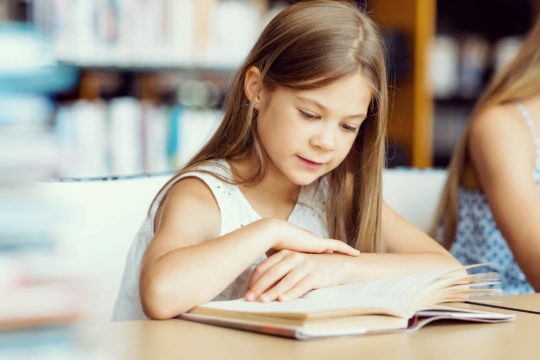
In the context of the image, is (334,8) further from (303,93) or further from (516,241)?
(516,241)

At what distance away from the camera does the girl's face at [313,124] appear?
3.91ft

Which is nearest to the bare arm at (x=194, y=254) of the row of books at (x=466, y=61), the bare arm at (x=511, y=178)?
the bare arm at (x=511, y=178)

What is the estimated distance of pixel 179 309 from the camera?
90cm

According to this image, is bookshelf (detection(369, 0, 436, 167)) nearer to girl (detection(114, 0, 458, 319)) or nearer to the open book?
girl (detection(114, 0, 458, 319))

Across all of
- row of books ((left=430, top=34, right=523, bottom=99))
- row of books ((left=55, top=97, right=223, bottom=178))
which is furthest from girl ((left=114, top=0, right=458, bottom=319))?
row of books ((left=430, top=34, right=523, bottom=99))

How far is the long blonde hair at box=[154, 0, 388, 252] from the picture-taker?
1230 millimetres

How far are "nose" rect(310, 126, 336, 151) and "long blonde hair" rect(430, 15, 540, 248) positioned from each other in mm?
511

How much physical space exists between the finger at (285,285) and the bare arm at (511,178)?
2.10 feet

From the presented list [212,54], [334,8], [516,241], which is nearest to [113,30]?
[212,54]

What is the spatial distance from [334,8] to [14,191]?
1013mm

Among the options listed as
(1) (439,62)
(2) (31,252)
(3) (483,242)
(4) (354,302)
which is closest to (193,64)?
(1) (439,62)

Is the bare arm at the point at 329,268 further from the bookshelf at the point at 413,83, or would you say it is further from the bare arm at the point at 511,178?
the bookshelf at the point at 413,83

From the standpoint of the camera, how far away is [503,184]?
1.52 m

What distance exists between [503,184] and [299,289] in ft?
2.35
